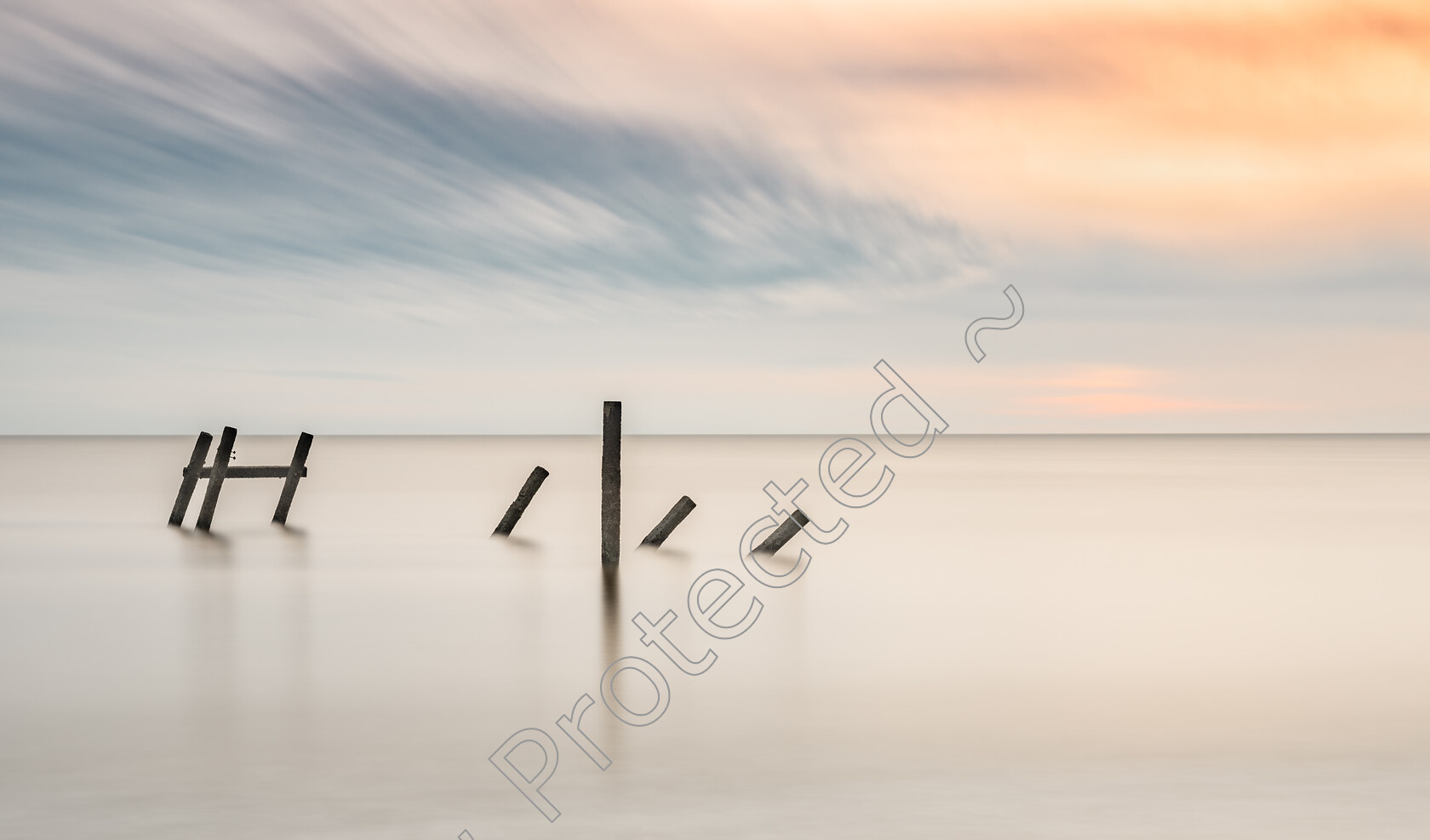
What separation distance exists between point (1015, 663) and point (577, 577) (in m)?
8.00

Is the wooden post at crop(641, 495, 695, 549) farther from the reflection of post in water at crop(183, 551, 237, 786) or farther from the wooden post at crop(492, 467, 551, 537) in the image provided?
the reflection of post in water at crop(183, 551, 237, 786)

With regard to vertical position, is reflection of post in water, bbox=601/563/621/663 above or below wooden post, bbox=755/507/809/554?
below

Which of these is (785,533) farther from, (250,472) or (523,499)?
(250,472)

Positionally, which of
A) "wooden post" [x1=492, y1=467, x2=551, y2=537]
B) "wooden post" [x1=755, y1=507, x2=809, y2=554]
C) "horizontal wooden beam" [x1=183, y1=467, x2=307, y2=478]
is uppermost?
"horizontal wooden beam" [x1=183, y1=467, x2=307, y2=478]

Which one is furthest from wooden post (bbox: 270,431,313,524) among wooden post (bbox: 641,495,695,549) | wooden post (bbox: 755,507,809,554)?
wooden post (bbox: 755,507,809,554)

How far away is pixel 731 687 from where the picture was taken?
35.8 ft

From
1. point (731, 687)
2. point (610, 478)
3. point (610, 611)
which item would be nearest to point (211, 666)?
point (610, 611)

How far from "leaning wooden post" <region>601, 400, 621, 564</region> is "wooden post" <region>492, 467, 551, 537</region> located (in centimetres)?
161

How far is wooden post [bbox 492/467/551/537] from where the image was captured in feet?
64.5

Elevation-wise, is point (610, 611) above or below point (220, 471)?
below

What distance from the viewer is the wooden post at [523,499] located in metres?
19.7

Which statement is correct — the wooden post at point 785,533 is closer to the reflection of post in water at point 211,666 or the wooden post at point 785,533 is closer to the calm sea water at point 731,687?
the calm sea water at point 731,687

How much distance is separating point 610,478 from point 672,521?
2.63 meters

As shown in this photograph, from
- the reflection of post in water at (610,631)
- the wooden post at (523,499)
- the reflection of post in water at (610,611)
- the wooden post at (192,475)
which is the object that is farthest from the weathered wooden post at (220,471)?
the reflection of post in water at (610,631)
